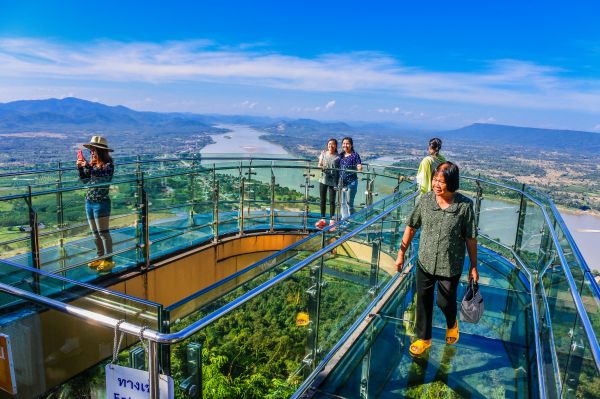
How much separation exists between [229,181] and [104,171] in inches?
108

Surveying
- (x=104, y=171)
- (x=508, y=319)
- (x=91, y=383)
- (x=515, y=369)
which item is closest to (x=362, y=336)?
(x=515, y=369)

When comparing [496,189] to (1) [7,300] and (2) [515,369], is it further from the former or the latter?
(1) [7,300]

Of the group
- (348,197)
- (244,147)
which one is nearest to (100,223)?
(348,197)

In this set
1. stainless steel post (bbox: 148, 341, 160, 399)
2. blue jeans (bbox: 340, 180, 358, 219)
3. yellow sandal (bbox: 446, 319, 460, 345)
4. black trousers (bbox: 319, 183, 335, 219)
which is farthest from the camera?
black trousers (bbox: 319, 183, 335, 219)

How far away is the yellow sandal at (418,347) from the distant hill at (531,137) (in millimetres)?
85088

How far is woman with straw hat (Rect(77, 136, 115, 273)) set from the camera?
575cm

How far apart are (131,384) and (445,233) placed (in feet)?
8.59

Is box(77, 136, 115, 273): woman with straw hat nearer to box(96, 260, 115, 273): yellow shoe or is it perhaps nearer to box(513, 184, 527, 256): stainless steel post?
box(96, 260, 115, 273): yellow shoe

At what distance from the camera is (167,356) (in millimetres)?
1621

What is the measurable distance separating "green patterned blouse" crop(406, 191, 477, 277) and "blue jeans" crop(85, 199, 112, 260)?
4085 millimetres

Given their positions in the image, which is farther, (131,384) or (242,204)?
(242,204)

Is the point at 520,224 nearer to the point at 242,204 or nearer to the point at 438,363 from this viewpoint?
the point at 438,363

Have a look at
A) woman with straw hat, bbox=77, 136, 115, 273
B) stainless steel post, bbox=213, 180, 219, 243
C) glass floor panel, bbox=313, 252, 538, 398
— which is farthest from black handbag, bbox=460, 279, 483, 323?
stainless steel post, bbox=213, 180, 219, 243

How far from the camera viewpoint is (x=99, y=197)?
18.8 ft
